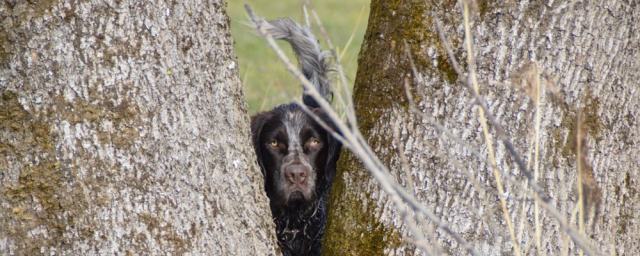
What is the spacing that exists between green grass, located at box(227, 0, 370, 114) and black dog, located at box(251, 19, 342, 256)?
43cm

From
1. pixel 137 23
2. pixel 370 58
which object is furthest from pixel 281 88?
pixel 137 23

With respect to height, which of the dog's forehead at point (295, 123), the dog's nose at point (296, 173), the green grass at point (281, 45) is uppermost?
the green grass at point (281, 45)

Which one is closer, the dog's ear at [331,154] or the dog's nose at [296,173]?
the dog's nose at [296,173]

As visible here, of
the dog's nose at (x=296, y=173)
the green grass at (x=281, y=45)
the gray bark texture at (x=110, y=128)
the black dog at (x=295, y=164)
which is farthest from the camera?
the green grass at (x=281, y=45)

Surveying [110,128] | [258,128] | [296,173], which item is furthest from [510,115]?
[258,128]

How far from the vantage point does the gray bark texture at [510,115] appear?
7.95 ft

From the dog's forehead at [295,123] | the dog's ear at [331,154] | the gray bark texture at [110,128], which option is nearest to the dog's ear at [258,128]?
the dog's forehead at [295,123]

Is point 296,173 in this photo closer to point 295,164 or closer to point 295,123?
point 295,164

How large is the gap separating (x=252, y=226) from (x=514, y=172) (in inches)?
38.8

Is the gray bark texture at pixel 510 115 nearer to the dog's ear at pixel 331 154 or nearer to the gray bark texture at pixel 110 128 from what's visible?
the gray bark texture at pixel 110 128

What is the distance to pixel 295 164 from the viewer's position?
12.4ft

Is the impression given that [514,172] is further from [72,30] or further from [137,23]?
[72,30]

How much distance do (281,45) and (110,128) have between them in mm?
7201

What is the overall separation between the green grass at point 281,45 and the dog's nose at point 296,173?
0.57 meters
